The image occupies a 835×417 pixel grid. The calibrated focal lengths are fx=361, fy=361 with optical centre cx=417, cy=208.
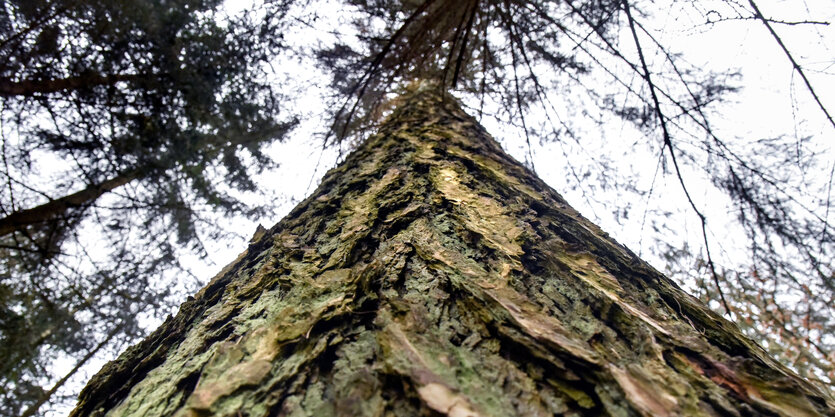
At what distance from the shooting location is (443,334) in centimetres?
62

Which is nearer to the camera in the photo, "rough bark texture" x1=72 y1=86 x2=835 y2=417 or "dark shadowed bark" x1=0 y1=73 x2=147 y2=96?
"rough bark texture" x1=72 y1=86 x2=835 y2=417

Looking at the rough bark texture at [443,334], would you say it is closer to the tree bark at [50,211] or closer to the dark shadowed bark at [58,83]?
the tree bark at [50,211]

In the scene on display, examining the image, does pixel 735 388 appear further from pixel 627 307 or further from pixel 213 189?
pixel 213 189

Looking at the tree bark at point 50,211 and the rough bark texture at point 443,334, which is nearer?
the rough bark texture at point 443,334

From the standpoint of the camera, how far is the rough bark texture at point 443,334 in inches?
20.4

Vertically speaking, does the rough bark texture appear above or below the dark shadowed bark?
above

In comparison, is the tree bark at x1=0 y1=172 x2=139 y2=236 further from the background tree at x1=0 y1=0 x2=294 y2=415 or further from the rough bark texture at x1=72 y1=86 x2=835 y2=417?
the rough bark texture at x1=72 y1=86 x2=835 y2=417

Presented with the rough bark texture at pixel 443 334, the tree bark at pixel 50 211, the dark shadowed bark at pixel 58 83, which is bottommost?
the tree bark at pixel 50 211

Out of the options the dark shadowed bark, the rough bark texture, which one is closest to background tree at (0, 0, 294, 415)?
the dark shadowed bark

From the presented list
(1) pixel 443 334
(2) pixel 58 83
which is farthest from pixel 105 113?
(1) pixel 443 334

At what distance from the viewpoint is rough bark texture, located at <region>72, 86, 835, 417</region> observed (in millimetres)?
519

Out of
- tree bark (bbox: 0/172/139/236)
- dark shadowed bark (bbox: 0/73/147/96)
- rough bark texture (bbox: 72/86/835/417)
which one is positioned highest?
rough bark texture (bbox: 72/86/835/417)

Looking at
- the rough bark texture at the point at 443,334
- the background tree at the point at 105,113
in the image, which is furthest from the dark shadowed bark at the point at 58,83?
the rough bark texture at the point at 443,334

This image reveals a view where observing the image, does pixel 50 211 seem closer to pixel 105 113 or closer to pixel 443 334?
pixel 105 113
